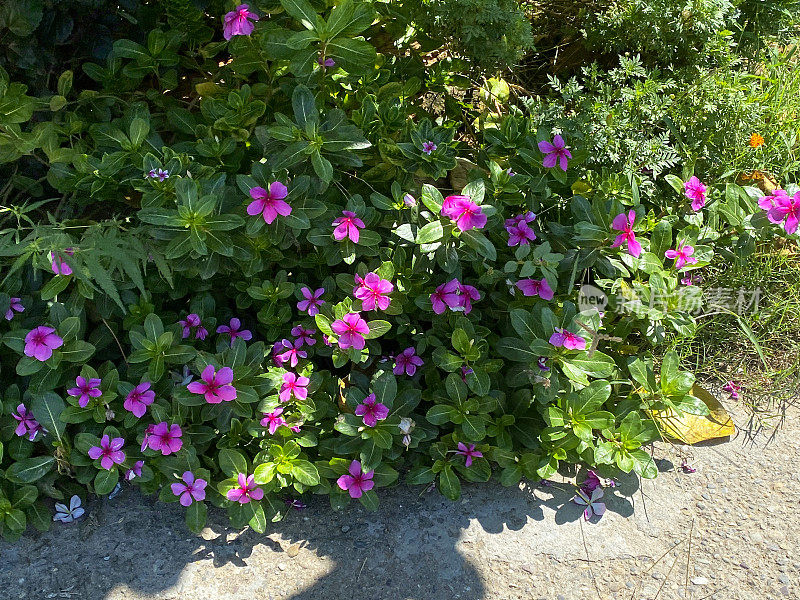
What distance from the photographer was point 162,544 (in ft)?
6.63

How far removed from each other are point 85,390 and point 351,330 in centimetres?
79

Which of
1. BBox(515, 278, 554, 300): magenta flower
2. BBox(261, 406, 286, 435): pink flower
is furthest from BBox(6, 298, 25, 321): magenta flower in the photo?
BBox(515, 278, 554, 300): magenta flower

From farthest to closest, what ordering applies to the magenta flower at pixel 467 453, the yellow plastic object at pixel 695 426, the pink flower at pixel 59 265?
the yellow plastic object at pixel 695 426 < the magenta flower at pixel 467 453 < the pink flower at pixel 59 265

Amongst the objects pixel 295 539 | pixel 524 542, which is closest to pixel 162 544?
pixel 295 539

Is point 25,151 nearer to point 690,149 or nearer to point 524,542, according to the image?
point 524,542

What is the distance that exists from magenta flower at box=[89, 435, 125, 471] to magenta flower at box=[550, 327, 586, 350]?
1278mm

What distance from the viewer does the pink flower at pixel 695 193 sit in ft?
7.56

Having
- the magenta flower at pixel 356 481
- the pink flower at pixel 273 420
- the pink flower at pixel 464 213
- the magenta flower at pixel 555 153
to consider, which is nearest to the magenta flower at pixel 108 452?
the pink flower at pixel 273 420

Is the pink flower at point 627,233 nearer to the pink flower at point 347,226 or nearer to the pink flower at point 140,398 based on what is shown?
the pink flower at point 347,226

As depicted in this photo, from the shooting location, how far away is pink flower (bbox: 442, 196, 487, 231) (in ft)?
6.58

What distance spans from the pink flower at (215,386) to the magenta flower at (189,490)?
0.23 meters

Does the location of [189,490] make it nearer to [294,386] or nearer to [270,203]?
[294,386]

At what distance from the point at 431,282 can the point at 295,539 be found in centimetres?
90

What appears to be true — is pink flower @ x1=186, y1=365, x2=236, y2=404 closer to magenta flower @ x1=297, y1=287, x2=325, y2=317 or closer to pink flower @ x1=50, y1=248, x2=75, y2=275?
magenta flower @ x1=297, y1=287, x2=325, y2=317
